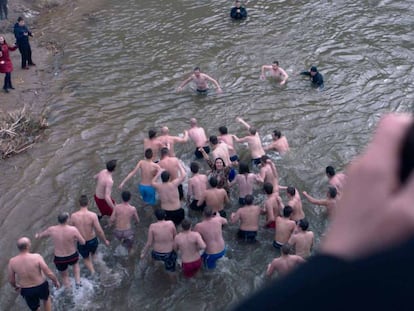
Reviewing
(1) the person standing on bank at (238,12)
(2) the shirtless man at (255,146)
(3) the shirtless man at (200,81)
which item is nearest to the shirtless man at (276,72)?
(3) the shirtless man at (200,81)

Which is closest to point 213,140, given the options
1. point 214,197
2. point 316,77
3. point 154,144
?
point 154,144

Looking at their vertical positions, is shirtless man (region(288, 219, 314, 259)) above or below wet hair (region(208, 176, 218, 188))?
below

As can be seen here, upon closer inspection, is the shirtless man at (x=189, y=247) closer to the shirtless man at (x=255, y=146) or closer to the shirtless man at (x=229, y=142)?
the shirtless man at (x=229, y=142)

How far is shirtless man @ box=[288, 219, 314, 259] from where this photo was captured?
369 inches

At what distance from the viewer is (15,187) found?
12.5m

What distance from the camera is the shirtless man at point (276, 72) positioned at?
16.5 m

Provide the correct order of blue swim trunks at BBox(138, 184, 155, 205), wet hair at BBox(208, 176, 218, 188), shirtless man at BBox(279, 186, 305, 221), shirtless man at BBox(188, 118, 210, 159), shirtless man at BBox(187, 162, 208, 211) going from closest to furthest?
shirtless man at BBox(279, 186, 305, 221)
wet hair at BBox(208, 176, 218, 188)
shirtless man at BBox(187, 162, 208, 211)
blue swim trunks at BBox(138, 184, 155, 205)
shirtless man at BBox(188, 118, 210, 159)

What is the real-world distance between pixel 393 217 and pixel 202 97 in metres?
15.4

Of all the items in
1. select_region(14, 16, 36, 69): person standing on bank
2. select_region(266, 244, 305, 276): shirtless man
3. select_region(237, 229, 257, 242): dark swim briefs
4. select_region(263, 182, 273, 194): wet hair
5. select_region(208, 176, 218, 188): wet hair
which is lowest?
select_region(237, 229, 257, 242): dark swim briefs

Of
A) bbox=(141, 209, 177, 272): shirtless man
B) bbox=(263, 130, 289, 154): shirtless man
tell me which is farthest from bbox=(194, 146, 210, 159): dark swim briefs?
bbox=(141, 209, 177, 272): shirtless man

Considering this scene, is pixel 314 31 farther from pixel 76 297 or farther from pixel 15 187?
pixel 76 297

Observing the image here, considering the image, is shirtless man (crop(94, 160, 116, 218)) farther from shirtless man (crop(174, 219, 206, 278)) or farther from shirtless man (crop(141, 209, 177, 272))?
shirtless man (crop(174, 219, 206, 278))

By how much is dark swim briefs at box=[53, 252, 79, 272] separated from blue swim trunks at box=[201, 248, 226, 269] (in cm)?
239

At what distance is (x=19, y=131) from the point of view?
14414 millimetres
